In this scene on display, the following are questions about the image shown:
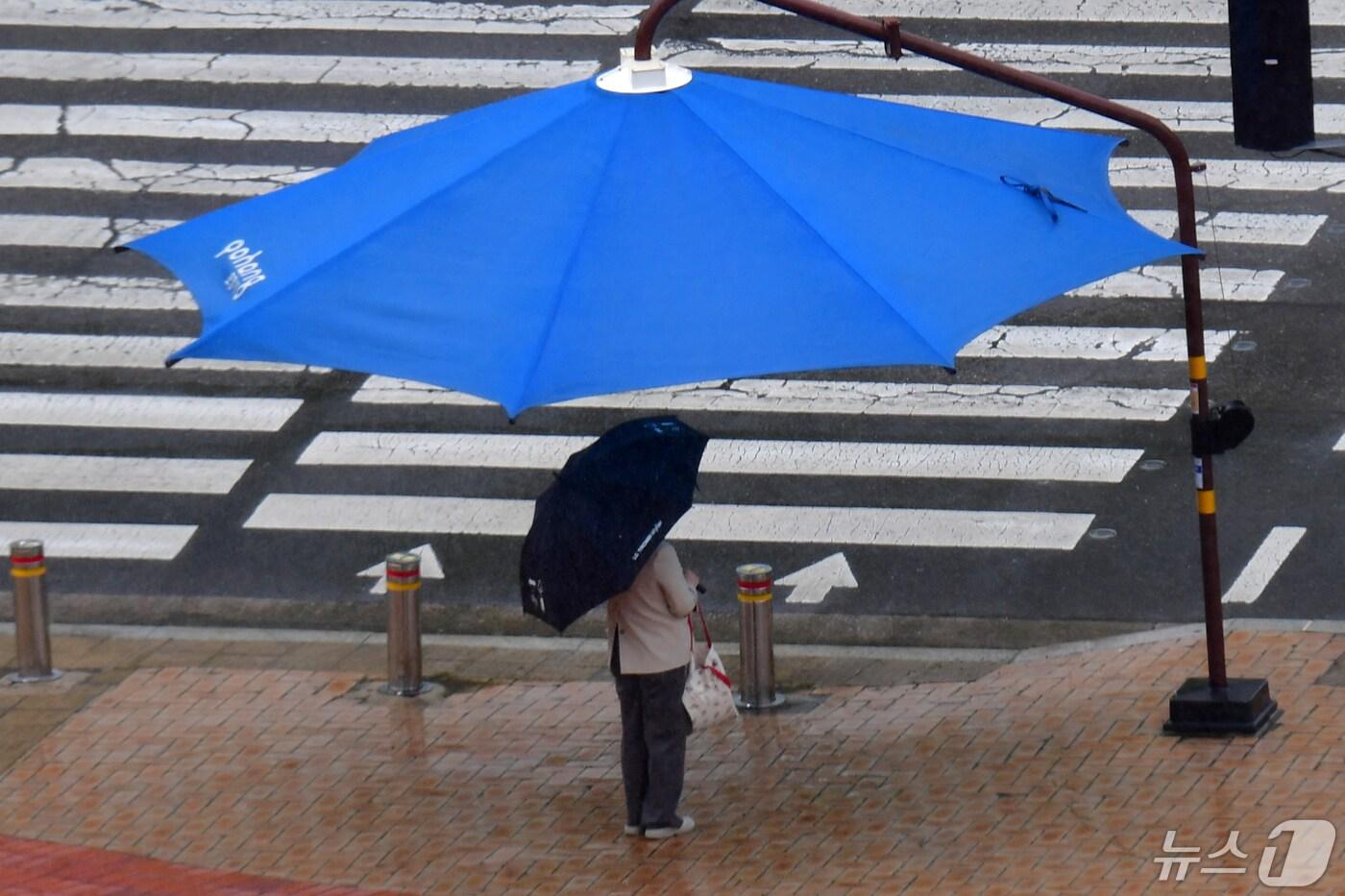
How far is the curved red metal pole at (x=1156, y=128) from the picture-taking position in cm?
916

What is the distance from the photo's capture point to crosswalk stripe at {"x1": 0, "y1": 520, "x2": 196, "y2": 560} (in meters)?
13.1

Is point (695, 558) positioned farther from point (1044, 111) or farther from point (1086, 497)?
point (1044, 111)

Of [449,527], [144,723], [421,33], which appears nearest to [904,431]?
[449,527]

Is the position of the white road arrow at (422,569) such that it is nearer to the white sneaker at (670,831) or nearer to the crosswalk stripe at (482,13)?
the white sneaker at (670,831)

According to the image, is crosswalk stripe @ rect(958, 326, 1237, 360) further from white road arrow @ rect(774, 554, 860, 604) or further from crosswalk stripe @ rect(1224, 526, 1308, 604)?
white road arrow @ rect(774, 554, 860, 604)

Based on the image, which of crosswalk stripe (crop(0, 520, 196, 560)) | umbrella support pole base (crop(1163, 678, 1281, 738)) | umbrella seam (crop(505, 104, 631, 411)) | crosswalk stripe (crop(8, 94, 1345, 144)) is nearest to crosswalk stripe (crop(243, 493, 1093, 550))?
crosswalk stripe (crop(0, 520, 196, 560))

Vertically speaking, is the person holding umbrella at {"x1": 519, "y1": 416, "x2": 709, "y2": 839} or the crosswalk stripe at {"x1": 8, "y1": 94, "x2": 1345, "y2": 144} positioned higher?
the crosswalk stripe at {"x1": 8, "y1": 94, "x2": 1345, "y2": 144}

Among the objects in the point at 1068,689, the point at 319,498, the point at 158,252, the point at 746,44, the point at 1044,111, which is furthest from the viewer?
the point at 746,44

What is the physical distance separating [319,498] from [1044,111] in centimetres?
780

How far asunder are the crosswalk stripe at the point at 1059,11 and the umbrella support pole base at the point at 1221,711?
463 inches

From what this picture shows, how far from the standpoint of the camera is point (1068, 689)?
10.6m

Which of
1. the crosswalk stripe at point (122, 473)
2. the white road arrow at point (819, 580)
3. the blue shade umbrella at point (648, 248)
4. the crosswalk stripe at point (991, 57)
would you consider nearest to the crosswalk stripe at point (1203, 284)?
the crosswalk stripe at point (991, 57)

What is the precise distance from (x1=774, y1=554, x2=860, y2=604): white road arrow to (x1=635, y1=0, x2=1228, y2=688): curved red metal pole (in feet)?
9.23

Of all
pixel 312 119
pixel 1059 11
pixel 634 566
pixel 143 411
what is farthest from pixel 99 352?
pixel 1059 11
